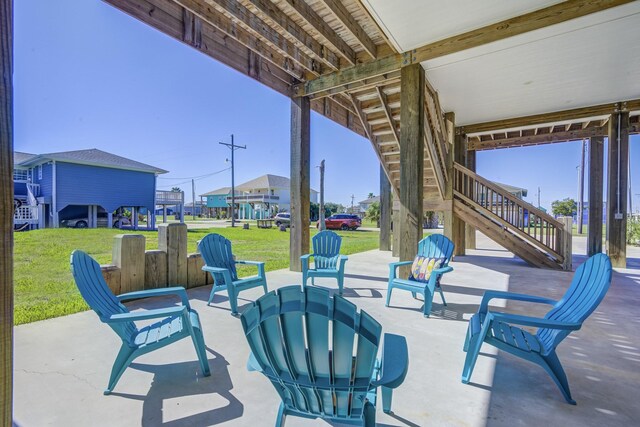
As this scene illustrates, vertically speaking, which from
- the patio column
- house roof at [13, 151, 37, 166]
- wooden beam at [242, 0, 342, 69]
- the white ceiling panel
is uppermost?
house roof at [13, 151, 37, 166]

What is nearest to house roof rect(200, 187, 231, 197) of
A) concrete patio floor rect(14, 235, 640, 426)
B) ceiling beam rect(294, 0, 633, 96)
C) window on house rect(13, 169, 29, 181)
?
window on house rect(13, 169, 29, 181)

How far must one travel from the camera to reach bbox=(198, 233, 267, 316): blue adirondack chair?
329cm

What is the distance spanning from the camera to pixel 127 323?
2.06 meters

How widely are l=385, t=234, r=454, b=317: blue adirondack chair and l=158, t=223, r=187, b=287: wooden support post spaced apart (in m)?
2.90

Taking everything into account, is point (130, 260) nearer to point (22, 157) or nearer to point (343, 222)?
point (343, 222)

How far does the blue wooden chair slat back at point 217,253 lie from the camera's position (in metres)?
3.70

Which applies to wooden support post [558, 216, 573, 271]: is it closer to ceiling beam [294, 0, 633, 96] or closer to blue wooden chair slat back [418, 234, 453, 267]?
blue wooden chair slat back [418, 234, 453, 267]

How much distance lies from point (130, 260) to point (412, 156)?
4.03 metres

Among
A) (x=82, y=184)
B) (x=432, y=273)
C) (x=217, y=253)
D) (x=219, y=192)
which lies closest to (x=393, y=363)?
(x=432, y=273)

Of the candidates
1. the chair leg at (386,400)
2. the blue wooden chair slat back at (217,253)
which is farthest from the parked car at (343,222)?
the chair leg at (386,400)

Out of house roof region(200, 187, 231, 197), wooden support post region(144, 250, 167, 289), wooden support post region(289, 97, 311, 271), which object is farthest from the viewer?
house roof region(200, 187, 231, 197)

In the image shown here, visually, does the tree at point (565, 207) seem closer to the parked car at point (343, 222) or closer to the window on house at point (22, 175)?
the parked car at point (343, 222)

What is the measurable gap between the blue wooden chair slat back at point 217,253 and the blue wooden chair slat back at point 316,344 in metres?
2.56

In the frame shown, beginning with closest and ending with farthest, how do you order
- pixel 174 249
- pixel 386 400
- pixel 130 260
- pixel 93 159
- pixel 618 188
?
pixel 386 400
pixel 130 260
pixel 174 249
pixel 618 188
pixel 93 159
